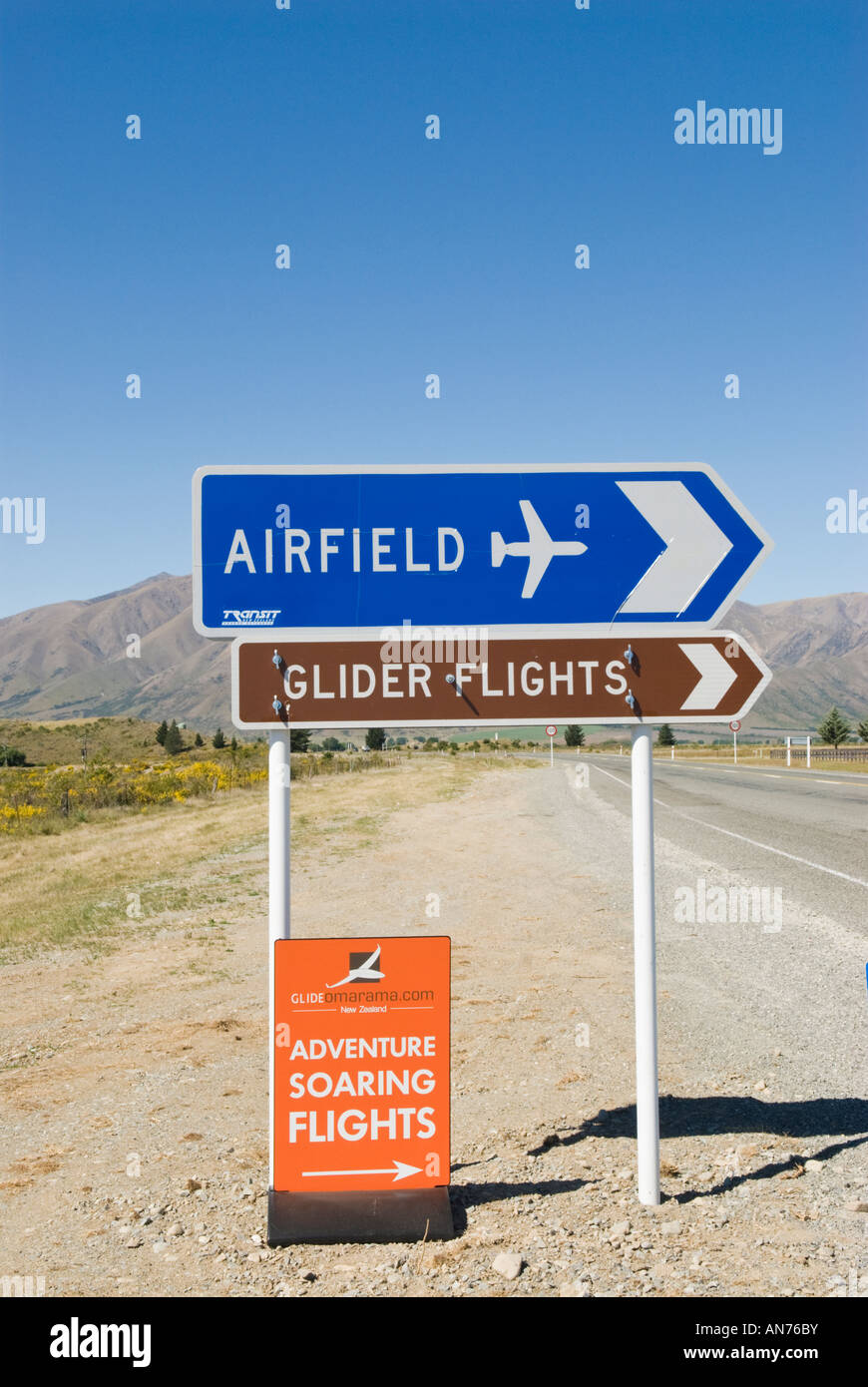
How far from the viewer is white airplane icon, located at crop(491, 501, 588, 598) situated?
4105 mm

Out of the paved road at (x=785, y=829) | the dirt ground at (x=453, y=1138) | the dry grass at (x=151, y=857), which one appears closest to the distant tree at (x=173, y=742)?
the dry grass at (x=151, y=857)

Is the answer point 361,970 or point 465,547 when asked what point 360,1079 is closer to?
point 361,970

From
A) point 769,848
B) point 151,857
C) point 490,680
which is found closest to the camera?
point 490,680

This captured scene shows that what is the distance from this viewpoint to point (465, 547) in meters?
4.11

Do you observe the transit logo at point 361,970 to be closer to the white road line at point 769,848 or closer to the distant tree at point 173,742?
the white road line at point 769,848

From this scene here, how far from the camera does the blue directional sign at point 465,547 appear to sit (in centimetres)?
404

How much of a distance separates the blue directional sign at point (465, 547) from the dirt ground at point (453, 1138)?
231 centimetres

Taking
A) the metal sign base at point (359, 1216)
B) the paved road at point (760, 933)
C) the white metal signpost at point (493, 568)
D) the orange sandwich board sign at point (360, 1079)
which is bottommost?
the paved road at point (760, 933)

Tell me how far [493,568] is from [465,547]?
146mm

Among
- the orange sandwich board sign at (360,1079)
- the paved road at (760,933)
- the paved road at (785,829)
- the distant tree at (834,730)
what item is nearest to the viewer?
the orange sandwich board sign at (360,1079)

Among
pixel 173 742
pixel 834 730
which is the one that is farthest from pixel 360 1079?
pixel 834 730

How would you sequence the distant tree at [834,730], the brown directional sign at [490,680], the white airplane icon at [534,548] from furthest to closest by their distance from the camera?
the distant tree at [834,730]
the white airplane icon at [534,548]
the brown directional sign at [490,680]

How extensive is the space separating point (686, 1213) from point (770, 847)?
1209 centimetres
